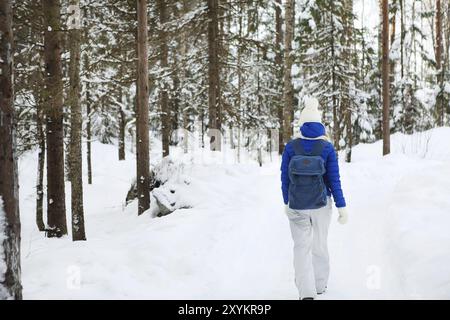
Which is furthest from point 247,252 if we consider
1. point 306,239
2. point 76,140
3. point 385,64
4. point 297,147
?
point 385,64

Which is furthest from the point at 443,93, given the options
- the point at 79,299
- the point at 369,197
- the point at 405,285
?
the point at 79,299

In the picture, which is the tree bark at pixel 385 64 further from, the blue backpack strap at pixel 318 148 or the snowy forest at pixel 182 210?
the blue backpack strap at pixel 318 148

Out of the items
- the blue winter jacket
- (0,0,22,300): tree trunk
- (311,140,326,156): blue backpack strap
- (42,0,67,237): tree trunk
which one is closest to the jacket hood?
the blue winter jacket

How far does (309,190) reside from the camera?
4.67m

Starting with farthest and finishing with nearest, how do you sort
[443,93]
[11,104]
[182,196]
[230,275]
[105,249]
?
[443,93] → [182,196] → [105,249] → [230,275] → [11,104]

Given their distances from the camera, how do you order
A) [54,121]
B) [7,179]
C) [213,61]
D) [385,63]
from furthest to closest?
[385,63], [213,61], [54,121], [7,179]

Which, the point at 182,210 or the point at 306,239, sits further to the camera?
the point at 182,210

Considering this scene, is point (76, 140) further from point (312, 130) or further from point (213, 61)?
point (312, 130)

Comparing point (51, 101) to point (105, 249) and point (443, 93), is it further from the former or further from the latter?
point (443, 93)

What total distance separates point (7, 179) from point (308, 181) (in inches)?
125

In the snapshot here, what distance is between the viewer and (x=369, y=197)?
1034 centimetres

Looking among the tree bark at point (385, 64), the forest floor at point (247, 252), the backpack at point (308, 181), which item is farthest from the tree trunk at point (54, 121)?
the tree bark at point (385, 64)

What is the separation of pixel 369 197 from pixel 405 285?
551 cm

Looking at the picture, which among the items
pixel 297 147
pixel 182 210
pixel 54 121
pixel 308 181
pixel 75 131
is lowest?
pixel 182 210
